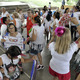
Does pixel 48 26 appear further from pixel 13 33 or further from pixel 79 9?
pixel 13 33

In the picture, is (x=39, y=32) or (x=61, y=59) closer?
(x=61, y=59)

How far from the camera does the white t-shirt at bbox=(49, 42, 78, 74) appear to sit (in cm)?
167

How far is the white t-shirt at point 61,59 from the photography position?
1.67 meters

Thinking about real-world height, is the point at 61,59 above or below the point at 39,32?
below

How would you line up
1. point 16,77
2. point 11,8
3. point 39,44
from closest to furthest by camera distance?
point 16,77 → point 39,44 → point 11,8

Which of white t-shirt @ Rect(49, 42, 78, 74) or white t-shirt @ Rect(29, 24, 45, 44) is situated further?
white t-shirt @ Rect(29, 24, 45, 44)

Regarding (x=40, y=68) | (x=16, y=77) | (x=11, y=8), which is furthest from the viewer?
(x=11, y=8)

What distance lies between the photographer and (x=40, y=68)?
10.0ft

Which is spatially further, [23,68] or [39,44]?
[23,68]

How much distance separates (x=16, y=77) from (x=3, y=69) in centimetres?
36

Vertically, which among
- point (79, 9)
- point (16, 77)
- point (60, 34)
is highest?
point (79, 9)

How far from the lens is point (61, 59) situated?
67.9 inches

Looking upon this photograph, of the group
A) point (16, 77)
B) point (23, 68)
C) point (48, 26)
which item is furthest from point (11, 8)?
point (16, 77)

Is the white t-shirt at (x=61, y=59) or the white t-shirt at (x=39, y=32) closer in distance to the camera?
the white t-shirt at (x=61, y=59)
